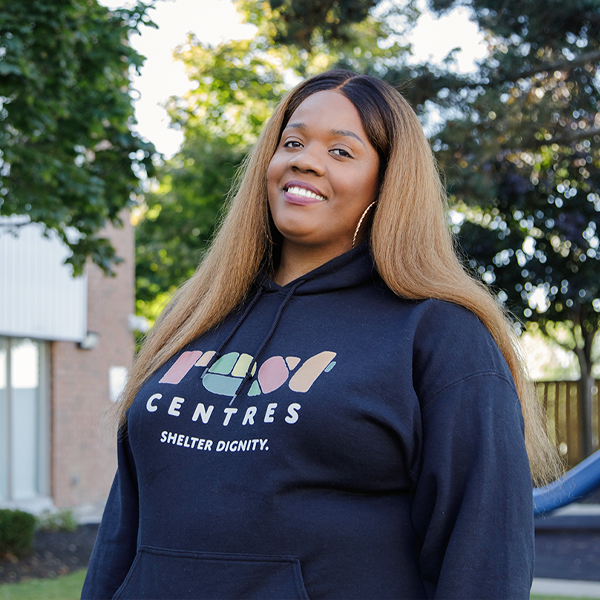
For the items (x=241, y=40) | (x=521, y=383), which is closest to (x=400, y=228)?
(x=521, y=383)

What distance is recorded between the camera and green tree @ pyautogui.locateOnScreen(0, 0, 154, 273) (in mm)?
5859

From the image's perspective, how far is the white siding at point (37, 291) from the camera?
11.8 metres

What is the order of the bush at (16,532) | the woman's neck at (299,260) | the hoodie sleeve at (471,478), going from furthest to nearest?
the bush at (16,532) < the woman's neck at (299,260) < the hoodie sleeve at (471,478)

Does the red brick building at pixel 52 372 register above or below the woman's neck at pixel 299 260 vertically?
below

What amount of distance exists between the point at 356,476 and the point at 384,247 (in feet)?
1.85

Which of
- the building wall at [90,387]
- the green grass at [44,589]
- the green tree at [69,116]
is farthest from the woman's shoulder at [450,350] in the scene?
the building wall at [90,387]

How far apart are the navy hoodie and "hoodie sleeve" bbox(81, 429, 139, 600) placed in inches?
7.3

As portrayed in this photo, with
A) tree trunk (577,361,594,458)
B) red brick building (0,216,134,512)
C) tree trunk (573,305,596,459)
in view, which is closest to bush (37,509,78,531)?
red brick building (0,216,134,512)

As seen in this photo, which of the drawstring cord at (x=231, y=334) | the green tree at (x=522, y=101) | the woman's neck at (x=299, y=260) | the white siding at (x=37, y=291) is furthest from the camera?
the white siding at (x=37, y=291)

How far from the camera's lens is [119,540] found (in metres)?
2.01

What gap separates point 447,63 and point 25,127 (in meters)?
5.25

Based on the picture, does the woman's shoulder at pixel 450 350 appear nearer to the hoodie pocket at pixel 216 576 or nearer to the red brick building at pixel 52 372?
the hoodie pocket at pixel 216 576

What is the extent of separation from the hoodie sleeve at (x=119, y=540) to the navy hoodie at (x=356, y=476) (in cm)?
18

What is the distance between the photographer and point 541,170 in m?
13.0
